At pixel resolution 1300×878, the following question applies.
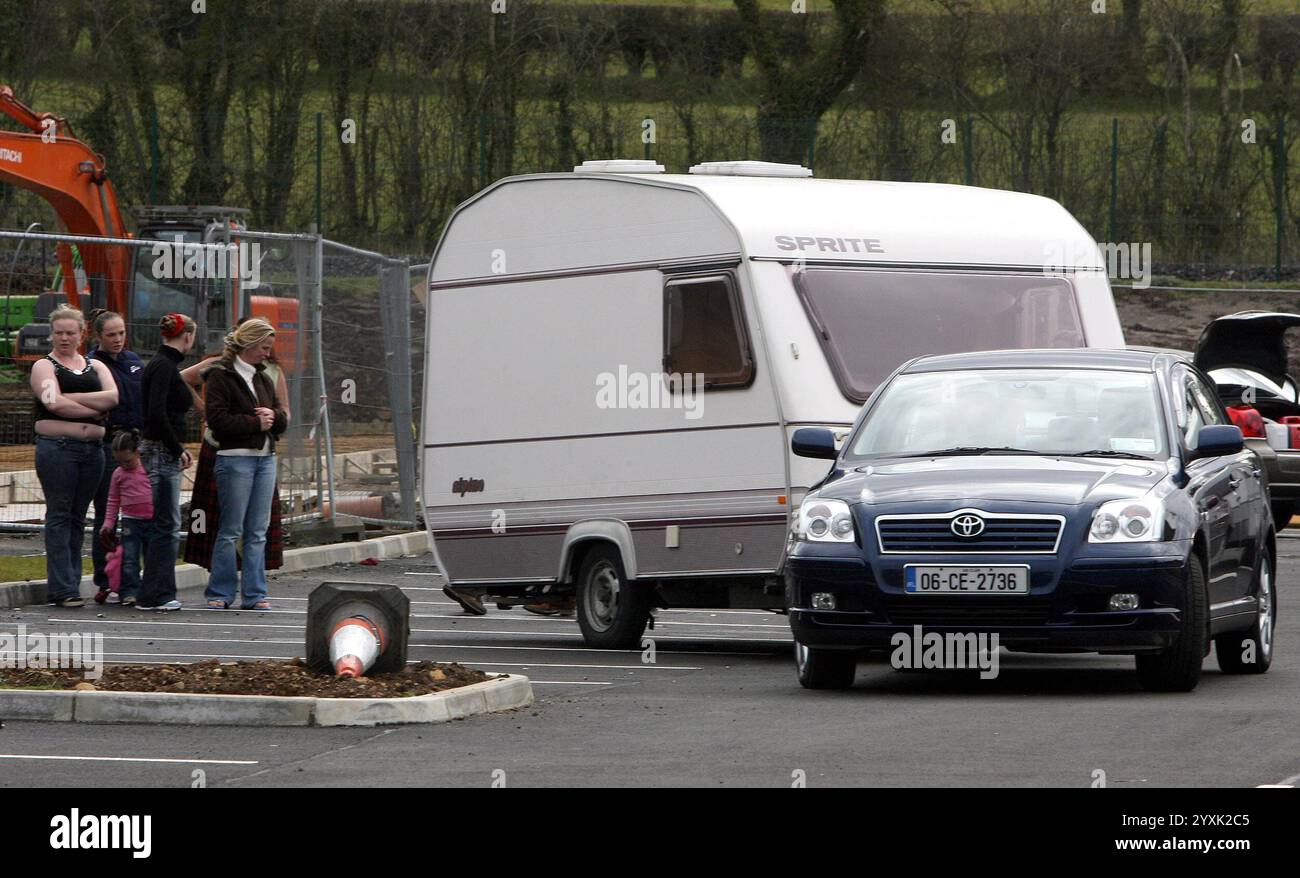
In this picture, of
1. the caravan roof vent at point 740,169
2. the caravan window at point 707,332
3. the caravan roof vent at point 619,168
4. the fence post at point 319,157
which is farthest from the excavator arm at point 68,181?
the caravan window at point 707,332

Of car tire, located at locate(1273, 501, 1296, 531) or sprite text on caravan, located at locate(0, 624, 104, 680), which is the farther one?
car tire, located at locate(1273, 501, 1296, 531)

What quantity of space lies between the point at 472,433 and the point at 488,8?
84.4 feet

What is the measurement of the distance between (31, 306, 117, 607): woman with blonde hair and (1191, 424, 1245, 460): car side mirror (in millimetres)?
7631

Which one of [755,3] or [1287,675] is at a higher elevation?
[755,3]

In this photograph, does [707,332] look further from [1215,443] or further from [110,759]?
[110,759]

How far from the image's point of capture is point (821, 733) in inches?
392

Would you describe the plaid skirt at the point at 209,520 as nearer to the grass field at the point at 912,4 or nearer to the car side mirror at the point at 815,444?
the car side mirror at the point at 815,444

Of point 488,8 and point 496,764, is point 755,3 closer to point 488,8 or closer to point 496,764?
point 488,8

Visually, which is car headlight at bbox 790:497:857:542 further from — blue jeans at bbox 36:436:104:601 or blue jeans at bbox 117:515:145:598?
blue jeans at bbox 36:436:104:601

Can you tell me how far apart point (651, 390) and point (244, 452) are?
3.32 m

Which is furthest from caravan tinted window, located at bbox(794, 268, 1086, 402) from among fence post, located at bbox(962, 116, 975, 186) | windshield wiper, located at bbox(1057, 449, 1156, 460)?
fence post, located at bbox(962, 116, 975, 186)

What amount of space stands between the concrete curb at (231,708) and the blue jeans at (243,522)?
5636 mm

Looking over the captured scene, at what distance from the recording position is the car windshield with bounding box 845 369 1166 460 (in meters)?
12.0
